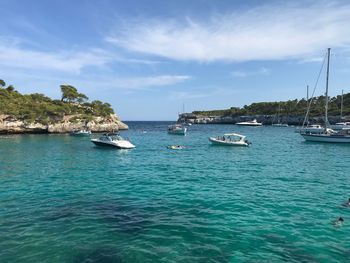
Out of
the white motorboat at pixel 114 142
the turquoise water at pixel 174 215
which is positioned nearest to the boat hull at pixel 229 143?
the white motorboat at pixel 114 142

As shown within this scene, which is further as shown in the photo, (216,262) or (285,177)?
(285,177)

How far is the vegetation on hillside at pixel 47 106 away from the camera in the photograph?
101938 millimetres

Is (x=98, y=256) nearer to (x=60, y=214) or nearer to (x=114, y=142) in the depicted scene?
(x=60, y=214)

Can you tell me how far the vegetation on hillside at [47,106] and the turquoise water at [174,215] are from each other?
242ft

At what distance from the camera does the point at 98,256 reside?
43.5 ft

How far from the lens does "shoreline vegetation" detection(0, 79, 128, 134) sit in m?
99.6

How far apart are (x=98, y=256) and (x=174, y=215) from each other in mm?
6366

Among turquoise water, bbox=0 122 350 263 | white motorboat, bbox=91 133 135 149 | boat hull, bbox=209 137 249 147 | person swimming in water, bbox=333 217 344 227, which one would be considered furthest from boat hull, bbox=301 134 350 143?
person swimming in water, bbox=333 217 344 227

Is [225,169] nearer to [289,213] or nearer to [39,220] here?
[289,213]

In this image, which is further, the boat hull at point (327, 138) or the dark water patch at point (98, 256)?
the boat hull at point (327, 138)

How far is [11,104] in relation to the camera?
4222 inches

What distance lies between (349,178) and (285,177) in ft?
19.3

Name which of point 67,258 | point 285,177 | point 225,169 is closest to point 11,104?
point 225,169

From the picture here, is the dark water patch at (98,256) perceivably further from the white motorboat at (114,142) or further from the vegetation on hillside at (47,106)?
the vegetation on hillside at (47,106)
